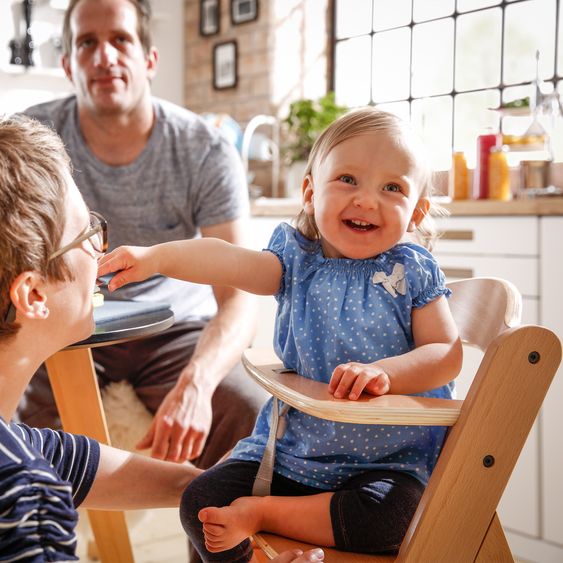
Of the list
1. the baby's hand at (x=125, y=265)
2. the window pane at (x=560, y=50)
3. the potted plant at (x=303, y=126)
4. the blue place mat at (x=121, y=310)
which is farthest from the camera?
the potted plant at (x=303, y=126)

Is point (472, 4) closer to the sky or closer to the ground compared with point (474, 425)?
closer to the sky

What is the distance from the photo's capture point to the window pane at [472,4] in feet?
11.6

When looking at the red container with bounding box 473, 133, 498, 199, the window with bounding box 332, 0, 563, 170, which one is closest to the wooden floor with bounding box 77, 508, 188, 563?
the red container with bounding box 473, 133, 498, 199

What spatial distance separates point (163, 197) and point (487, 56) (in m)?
2.06

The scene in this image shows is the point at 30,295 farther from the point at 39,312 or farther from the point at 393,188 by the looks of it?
the point at 393,188

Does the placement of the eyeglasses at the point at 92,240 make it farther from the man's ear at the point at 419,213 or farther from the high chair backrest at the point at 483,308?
the high chair backrest at the point at 483,308

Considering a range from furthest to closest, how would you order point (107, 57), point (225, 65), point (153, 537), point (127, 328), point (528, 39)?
point (225, 65) → point (528, 39) → point (153, 537) → point (107, 57) → point (127, 328)

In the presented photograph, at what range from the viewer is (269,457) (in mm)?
1219

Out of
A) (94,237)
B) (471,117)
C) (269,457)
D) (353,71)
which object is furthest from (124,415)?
(353,71)

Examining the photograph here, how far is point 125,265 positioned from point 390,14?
Answer: 3289 mm

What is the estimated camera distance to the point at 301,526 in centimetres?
113

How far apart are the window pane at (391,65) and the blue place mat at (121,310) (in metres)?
2.72

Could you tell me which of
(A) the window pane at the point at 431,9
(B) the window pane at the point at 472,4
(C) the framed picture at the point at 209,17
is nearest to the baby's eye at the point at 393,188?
(B) the window pane at the point at 472,4

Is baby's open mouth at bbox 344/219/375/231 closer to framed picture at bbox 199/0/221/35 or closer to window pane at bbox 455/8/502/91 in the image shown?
window pane at bbox 455/8/502/91
